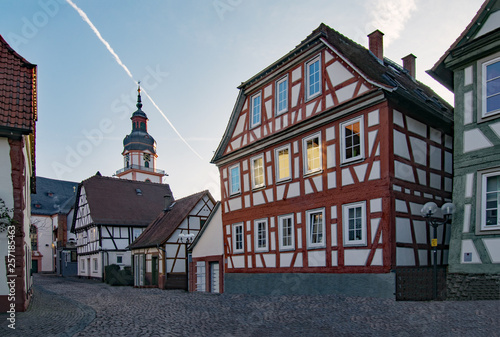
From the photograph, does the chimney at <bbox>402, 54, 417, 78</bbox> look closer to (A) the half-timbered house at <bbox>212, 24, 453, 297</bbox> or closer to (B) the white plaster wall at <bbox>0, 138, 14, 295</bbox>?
(A) the half-timbered house at <bbox>212, 24, 453, 297</bbox>

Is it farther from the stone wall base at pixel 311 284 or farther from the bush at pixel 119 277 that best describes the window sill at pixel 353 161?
the bush at pixel 119 277

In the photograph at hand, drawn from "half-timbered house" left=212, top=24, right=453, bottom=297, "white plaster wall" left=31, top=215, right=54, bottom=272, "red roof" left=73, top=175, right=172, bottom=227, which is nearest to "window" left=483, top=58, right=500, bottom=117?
"half-timbered house" left=212, top=24, right=453, bottom=297

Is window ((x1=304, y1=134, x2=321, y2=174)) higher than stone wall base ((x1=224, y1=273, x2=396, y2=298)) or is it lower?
higher

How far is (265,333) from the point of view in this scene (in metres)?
9.28

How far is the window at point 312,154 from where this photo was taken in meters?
15.7

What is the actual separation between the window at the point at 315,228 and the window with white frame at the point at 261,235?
8.39 ft

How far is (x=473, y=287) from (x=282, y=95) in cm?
973

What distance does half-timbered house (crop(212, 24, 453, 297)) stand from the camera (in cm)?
1337

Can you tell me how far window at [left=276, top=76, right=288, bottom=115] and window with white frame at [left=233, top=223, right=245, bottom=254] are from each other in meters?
5.36

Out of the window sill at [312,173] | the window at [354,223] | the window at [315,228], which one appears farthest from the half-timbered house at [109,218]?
the window at [354,223]

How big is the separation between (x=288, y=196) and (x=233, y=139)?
4.90m

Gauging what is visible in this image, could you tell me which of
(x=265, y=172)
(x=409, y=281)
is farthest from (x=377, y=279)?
(x=265, y=172)

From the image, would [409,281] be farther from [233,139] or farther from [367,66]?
[233,139]

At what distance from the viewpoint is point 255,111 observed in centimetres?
1928
